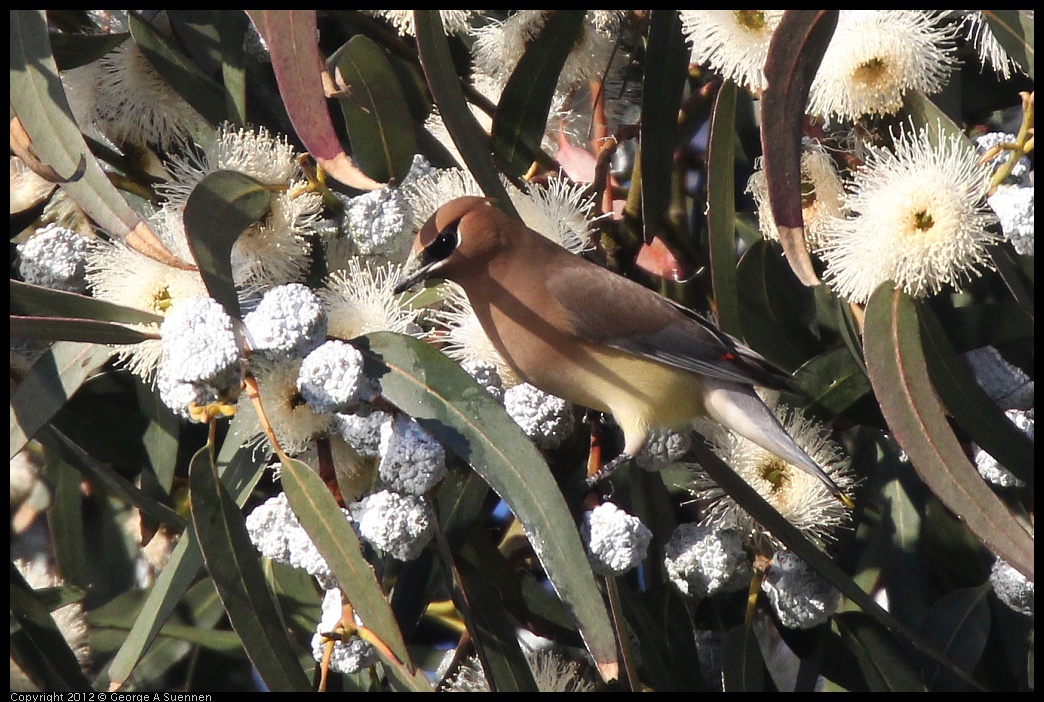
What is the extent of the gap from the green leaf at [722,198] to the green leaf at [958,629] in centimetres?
72

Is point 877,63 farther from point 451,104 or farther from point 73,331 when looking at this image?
point 73,331

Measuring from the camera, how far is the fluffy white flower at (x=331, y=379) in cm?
153

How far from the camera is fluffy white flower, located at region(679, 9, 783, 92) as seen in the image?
197cm

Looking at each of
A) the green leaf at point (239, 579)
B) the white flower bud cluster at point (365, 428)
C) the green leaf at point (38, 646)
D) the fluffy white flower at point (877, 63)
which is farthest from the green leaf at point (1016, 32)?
the green leaf at point (38, 646)

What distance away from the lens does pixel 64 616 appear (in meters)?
2.15

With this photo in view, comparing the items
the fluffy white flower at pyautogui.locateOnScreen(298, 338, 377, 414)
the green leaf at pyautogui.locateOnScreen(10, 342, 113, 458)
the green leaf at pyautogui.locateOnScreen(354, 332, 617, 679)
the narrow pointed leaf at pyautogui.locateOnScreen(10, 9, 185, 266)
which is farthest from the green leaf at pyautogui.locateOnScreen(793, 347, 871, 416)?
the green leaf at pyautogui.locateOnScreen(10, 342, 113, 458)

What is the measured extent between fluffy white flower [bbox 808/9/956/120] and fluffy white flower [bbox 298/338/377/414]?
1001 mm

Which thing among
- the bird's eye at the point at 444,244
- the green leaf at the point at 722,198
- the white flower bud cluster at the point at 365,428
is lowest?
the white flower bud cluster at the point at 365,428

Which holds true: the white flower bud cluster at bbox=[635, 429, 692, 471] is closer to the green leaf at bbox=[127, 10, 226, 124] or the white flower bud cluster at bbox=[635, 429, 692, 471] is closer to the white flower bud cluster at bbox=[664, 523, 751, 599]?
the white flower bud cluster at bbox=[664, 523, 751, 599]

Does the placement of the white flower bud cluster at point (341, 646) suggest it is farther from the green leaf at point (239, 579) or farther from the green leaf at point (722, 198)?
the green leaf at point (722, 198)

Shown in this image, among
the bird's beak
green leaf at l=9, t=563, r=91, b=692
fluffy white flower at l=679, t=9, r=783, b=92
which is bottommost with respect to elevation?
green leaf at l=9, t=563, r=91, b=692

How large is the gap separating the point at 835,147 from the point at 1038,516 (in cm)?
80

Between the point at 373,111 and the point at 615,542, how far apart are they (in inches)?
33.0

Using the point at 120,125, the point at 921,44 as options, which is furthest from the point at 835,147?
the point at 120,125
